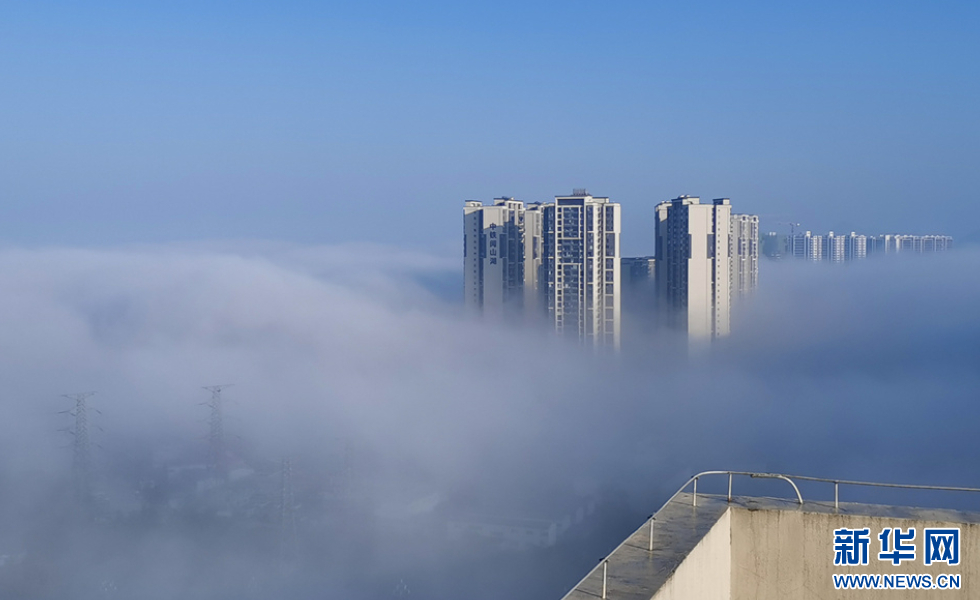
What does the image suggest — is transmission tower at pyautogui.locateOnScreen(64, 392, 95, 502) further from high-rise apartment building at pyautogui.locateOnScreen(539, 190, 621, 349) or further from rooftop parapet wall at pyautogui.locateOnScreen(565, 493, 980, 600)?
rooftop parapet wall at pyautogui.locateOnScreen(565, 493, 980, 600)

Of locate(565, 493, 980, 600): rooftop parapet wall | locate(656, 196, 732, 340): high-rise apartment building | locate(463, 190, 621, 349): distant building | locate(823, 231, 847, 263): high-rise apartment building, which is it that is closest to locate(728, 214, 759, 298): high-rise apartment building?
locate(656, 196, 732, 340): high-rise apartment building

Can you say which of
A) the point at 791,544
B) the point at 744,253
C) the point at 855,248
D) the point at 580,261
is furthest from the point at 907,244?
the point at 791,544

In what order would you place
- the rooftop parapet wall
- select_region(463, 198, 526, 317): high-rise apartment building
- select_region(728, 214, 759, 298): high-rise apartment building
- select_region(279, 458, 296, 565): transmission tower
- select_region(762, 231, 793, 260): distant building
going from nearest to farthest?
the rooftop parapet wall, select_region(279, 458, 296, 565): transmission tower, select_region(463, 198, 526, 317): high-rise apartment building, select_region(728, 214, 759, 298): high-rise apartment building, select_region(762, 231, 793, 260): distant building

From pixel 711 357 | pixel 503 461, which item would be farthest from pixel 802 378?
pixel 503 461

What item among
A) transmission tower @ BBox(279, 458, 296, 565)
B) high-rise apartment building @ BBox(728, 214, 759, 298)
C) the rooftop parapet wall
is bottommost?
transmission tower @ BBox(279, 458, 296, 565)

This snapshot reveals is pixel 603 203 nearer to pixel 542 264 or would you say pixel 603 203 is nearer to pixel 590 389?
pixel 542 264

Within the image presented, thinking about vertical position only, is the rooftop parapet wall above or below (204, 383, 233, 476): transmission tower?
above
